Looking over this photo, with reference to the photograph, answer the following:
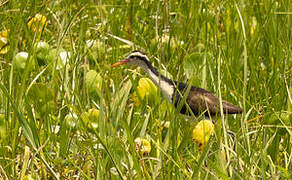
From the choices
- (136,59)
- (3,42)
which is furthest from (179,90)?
(3,42)

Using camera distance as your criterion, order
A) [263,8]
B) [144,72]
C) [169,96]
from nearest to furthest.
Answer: [169,96]
[144,72]
[263,8]

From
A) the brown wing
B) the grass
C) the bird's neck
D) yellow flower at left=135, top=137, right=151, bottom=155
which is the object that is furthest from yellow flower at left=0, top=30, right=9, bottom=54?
yellow flower at left=135, top=137, right=151, bottom=155

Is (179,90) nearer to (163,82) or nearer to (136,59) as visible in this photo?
(163,82)

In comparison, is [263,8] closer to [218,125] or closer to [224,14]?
[224,14]

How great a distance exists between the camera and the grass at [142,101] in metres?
3.43

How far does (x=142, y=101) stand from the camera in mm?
4395

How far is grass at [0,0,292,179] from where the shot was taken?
343 centimetres

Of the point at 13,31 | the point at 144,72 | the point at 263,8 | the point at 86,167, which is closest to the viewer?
the point at 86,167

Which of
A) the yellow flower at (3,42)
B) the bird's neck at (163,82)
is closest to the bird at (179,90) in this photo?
Result: the bird's neck at (163,82)

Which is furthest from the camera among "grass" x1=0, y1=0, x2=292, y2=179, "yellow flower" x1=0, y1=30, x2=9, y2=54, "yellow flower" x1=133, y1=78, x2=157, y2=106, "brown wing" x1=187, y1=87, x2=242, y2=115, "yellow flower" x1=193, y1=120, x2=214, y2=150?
"yellow flower" x1=0, y1=30, x2=9, y2=54

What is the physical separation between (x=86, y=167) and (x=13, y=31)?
1490 millimetres

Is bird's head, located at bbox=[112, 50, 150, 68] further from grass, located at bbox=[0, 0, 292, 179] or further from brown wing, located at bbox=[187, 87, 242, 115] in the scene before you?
brown wing, located at bbox=[187, 87, 242, 115]

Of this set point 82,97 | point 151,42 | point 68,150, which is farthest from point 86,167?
point 151,42

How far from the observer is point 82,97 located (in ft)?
15.9
